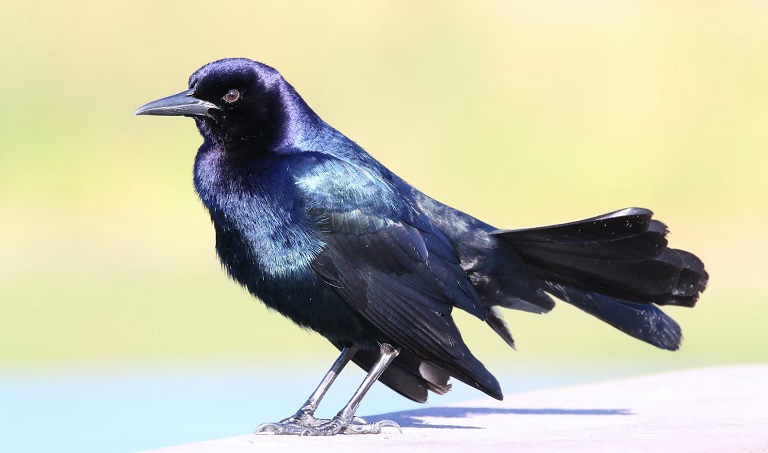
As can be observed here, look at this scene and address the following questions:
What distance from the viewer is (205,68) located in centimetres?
445

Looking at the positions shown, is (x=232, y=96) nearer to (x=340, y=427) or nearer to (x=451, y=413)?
(x=340, y=427)

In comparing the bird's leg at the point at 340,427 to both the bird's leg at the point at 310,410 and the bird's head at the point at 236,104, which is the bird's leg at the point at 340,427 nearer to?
the bird's leg at the point at 310,410

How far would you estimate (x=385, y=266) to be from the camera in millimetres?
4164

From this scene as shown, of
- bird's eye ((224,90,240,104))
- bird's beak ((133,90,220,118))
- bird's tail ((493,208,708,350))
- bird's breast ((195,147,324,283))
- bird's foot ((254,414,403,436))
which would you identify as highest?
bird's tail ((493,208,708,350))

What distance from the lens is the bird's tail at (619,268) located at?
4281 mm

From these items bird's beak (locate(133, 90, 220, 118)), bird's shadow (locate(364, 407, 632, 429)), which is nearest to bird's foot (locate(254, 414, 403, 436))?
bird's shadow (locate(364, 407, 632, 429))

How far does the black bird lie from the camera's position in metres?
4.08

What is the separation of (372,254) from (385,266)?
0.19 feet

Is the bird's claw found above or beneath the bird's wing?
beneath

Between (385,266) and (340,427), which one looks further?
(385,266)

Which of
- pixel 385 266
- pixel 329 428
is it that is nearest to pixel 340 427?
pixel 329 428

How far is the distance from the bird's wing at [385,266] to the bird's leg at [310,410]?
34cm

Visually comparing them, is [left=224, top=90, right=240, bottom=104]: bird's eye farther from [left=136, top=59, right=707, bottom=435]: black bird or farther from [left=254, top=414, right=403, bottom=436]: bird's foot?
[left=254, top=414, right=403, bottom=436]: bird's foot

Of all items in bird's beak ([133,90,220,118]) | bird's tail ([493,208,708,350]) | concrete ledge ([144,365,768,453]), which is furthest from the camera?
bird's beak ([133,90,220,118])
